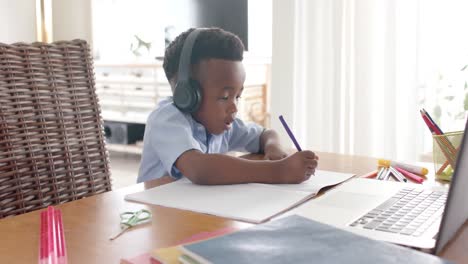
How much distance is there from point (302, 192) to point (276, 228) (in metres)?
0.34

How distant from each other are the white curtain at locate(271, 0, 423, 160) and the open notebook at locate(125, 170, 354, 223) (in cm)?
121

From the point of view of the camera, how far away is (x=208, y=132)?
123 cm

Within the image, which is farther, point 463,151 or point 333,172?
point 333,172

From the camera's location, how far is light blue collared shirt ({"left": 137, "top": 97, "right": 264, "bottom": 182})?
1.06m

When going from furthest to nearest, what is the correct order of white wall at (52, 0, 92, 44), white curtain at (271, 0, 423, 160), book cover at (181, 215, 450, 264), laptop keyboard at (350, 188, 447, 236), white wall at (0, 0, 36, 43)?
white wall at (52, 0, 92, 44)
white wall at (0, 0, 36, 43)
white curtain at (271, 0, 423, 160)
laptop keyboard at (350, 188, 447, 236)
book cover at (181, 215, 450, 264)

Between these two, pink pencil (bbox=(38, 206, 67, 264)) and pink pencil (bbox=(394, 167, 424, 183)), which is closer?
pink pencil (bbox=(38, 206, 67, 264))

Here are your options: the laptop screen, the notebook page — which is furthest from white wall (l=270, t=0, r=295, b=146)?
the laptop screen

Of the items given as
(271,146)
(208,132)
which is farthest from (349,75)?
(208,132)

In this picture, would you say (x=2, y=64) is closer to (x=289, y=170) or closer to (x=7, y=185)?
(x=7, y=185)

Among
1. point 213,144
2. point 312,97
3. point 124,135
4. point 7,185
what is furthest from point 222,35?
point 124,135

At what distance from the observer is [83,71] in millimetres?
1120

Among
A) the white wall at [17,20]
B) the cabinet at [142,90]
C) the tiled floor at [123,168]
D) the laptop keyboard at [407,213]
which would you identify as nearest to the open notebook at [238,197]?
the laptop keyboard at [407,213]

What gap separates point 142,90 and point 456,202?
3244 millimetres

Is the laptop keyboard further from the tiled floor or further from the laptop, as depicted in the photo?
the tiled floor
